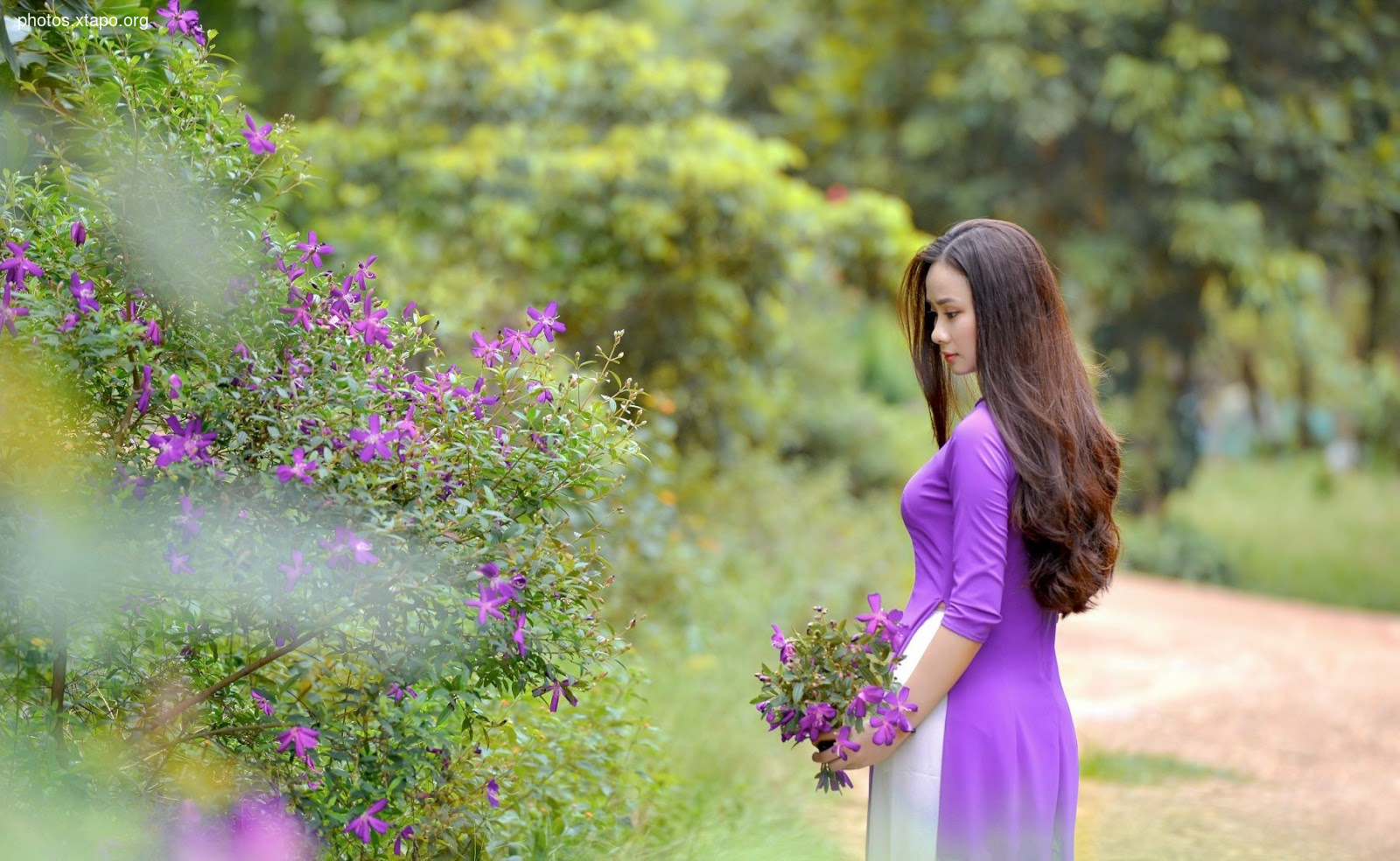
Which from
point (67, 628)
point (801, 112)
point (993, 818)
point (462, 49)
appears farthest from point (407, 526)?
point (801, 112)

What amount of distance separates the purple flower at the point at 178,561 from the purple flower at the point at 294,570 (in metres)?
0.15

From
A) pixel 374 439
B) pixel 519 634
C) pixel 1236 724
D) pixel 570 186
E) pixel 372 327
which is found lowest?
pixel 519 634

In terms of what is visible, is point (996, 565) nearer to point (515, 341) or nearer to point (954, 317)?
point (954, 317)

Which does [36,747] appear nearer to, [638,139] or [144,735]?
[144,735]

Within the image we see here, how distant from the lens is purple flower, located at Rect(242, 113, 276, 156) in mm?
2568

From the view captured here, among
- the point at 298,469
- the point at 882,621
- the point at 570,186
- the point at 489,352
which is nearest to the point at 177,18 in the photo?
the point at 489,352

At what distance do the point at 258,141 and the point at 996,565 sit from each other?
5.44ft

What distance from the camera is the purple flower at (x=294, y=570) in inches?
86.7

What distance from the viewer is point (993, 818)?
2.40 metres

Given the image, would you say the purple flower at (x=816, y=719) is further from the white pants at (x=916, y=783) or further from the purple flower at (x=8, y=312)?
the purple flower at (x=8, y=312)

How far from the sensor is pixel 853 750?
2.31m

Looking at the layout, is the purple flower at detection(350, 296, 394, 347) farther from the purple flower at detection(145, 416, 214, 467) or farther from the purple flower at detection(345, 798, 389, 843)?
the purple flower at detection(345, 798, 389, 843)

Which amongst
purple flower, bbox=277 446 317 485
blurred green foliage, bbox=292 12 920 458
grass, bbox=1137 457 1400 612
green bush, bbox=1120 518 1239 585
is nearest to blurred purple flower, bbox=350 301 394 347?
purple flower, bbox=277 446 317 485

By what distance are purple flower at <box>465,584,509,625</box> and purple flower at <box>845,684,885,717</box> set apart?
0.66 metres
